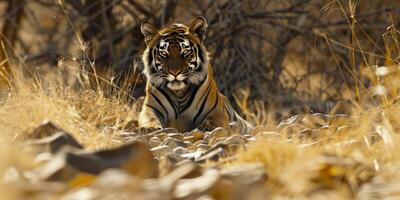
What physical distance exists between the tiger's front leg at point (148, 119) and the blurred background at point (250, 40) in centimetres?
283

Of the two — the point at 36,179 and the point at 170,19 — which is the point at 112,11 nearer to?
the point at 170,19

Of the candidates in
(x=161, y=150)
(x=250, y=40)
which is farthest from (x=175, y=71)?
(x=250, y=40)

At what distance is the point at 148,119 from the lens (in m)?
9.47

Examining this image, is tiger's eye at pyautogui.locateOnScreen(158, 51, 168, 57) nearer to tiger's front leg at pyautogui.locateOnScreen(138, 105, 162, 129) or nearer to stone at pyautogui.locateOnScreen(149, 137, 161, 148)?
tiger's front leg at pyautogui.locateOnScreen(138, 105, 162, 129)

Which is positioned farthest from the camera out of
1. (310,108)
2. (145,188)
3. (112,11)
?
(112,11)

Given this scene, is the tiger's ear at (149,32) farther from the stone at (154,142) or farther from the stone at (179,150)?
the stone at (179,150)

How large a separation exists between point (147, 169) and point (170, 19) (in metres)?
9.04

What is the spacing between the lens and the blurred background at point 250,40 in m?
13.2

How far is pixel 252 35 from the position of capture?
1344cm

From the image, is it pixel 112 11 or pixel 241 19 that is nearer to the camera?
pixel 241 19

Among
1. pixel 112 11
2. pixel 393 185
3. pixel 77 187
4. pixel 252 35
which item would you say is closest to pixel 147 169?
pixel 77 187

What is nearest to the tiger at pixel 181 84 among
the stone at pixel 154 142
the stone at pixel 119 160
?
the stone at pixel 154 142

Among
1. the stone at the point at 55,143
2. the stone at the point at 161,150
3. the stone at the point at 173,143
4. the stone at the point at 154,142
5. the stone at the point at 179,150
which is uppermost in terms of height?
the stone at the point at 55,143

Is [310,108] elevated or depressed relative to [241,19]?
depressed
